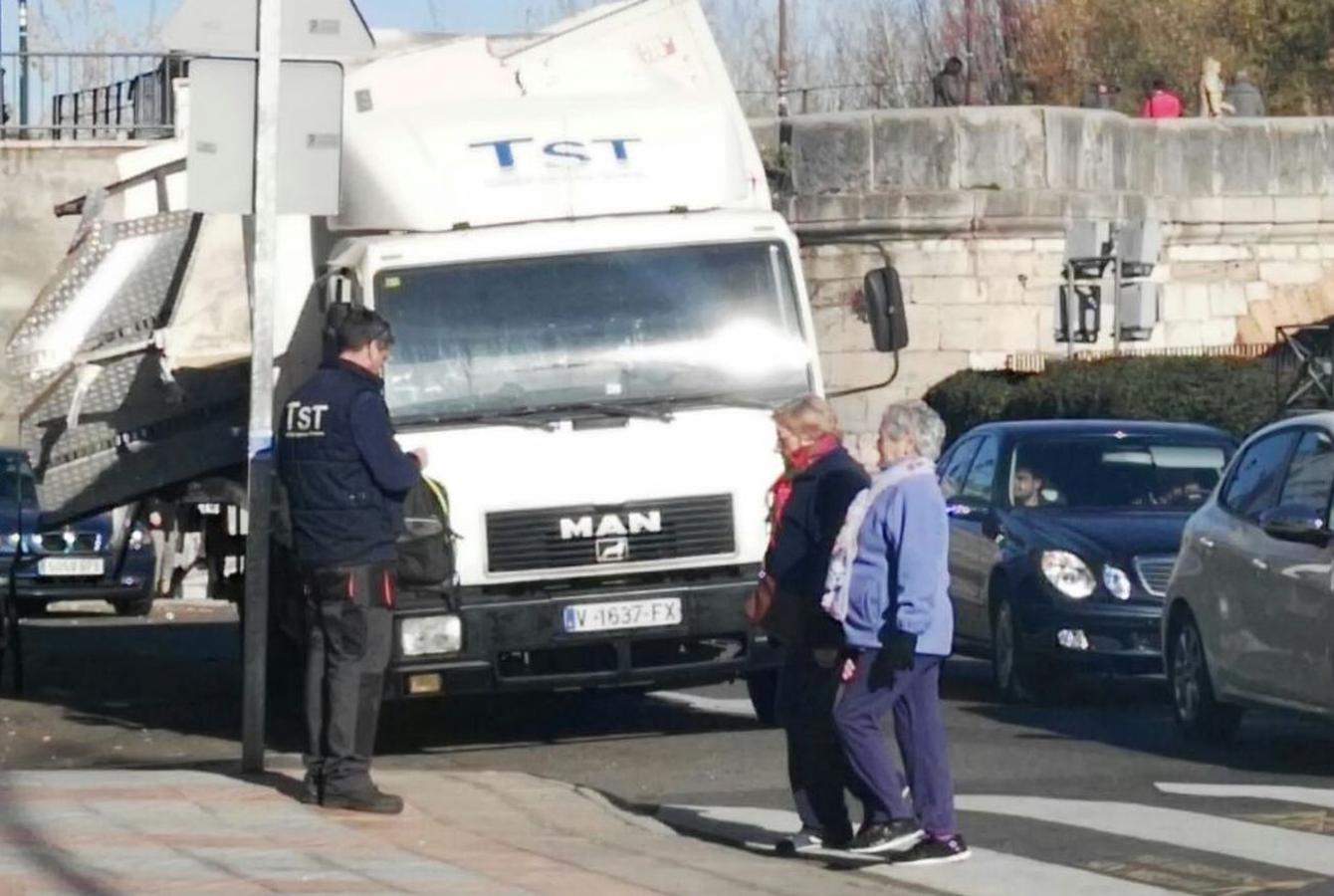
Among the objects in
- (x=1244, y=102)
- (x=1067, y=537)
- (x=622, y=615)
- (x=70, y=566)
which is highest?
(x=1244, y=102)

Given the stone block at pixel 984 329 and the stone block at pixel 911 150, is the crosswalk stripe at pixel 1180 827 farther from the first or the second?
the stone block at pixel 984 329

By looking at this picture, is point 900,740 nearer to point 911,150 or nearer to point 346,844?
point 346,844

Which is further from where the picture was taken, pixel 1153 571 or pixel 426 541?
pixel 1153 571

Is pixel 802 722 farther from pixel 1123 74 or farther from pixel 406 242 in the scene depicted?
pixel 1123 74

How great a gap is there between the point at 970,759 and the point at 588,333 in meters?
2.67

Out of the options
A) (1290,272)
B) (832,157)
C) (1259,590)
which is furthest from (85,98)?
(1259,590)

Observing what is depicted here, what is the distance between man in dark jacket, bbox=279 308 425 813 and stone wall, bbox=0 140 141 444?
97.0ft

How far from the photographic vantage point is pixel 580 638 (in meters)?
13.6

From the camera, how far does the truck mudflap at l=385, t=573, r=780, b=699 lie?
13547mm

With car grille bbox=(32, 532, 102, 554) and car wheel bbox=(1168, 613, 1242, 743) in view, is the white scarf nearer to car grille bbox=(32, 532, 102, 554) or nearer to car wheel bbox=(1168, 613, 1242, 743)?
car wheel bbox=(1168, 613, 1242, 743)

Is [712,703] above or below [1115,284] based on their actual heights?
below

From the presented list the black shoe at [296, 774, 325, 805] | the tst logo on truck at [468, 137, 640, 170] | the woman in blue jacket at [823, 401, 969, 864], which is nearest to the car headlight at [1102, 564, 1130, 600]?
the tst logo on truck at [468, 137, 640, 170]

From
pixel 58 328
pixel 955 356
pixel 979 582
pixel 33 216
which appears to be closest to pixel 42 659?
pixel 58 328

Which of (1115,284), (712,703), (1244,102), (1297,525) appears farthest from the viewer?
(1244,102)
